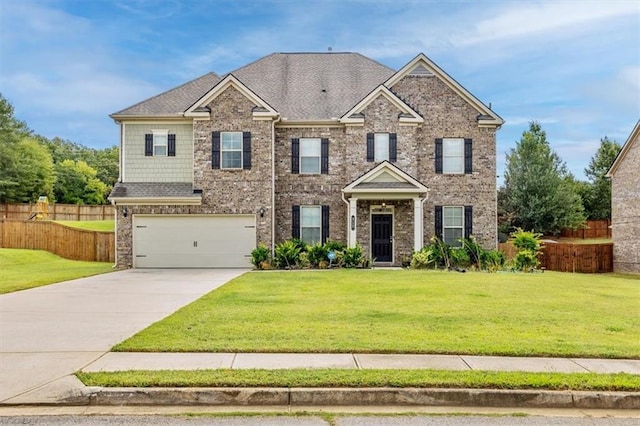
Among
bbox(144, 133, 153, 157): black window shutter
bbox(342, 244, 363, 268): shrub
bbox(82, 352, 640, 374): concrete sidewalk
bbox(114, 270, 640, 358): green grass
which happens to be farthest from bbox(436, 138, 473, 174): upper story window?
bbox(82, 352, 640, 374): concrete sidewalk

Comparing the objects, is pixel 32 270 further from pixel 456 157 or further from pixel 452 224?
pixel 456 157

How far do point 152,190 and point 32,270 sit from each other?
18.5ft

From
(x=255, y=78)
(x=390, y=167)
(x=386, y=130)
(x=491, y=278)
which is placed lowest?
(x=491, y=278)

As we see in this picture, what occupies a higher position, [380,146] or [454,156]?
[380,146]

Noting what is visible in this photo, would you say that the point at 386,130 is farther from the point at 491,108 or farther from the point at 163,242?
the point at 163,242

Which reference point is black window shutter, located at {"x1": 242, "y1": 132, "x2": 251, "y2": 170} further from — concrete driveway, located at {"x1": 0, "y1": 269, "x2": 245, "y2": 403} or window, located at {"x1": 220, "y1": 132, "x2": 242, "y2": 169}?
concrete driveway, located at {"x1": 0, "y1": 269, "x2": 245, "y2": 403}

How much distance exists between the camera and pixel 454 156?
22016 millimetres

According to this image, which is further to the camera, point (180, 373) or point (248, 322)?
point (248, 322)

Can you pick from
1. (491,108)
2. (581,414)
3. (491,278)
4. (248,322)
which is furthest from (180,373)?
(491,108)

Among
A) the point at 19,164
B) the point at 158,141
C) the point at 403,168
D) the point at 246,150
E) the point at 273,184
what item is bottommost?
the point at 273,184

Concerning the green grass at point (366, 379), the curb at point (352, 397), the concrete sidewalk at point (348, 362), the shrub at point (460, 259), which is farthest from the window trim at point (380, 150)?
the curb at point (352, 397)

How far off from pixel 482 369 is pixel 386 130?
16.6m

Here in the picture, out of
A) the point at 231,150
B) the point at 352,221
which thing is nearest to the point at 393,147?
the point at 352,221

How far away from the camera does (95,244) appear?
1058 inches
